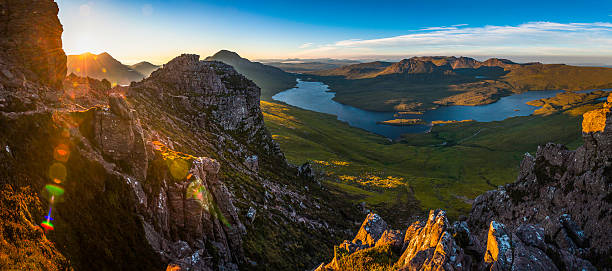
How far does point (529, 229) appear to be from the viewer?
29.0m

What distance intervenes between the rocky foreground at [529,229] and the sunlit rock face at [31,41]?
114ft

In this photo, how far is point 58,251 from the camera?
1853 centimetres

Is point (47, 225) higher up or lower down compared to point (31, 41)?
lower down

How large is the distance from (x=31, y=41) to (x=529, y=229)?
52.5 m

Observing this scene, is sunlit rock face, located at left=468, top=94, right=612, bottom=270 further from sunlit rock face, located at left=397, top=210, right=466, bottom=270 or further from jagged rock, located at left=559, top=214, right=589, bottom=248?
sunlit rock face, located at left=397, top=210, right=466, bottom=270

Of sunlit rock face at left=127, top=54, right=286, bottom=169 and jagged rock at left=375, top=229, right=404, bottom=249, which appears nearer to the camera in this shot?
jagged rock at left=375, top=229, right=404, bottom=249

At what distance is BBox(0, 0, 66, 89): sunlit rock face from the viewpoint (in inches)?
997

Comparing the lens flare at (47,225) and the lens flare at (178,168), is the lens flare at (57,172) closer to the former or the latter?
the lens flare at (47,225)

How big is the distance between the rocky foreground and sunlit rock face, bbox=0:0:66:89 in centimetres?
3477

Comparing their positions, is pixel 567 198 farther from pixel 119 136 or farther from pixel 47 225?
pixel 47 225

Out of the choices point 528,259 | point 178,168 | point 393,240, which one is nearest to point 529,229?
point 528,259

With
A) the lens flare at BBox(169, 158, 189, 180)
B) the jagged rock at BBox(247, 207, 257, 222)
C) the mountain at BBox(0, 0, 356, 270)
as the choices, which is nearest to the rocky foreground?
the mountain at BBox(0, 0, 356, 270)

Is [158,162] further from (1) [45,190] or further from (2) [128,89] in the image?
(2) [128,89]

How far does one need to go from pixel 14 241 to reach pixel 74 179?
677 cm
